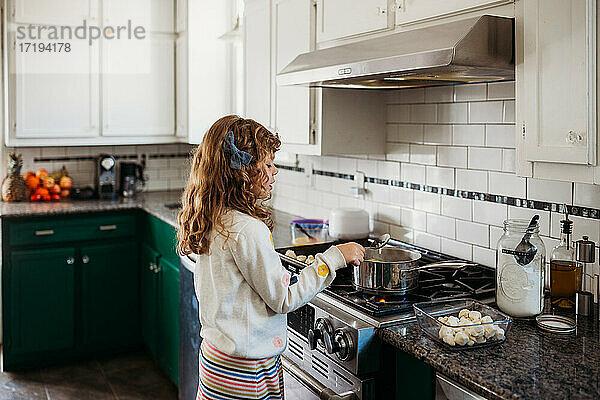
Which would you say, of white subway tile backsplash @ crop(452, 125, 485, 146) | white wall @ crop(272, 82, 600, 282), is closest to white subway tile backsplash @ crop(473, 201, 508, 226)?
white wall @ crop(272, 82, 600, 282)

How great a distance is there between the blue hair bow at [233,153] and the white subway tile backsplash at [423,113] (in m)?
1.13

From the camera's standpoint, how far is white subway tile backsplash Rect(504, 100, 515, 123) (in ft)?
7.23

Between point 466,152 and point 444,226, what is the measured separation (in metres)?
0.32

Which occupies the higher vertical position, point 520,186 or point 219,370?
point 520,186

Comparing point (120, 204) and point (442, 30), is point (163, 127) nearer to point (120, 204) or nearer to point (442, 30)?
point (120, 204)

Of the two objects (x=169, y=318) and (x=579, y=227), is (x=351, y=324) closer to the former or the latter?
(x=579, y=227)

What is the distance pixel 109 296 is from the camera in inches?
158

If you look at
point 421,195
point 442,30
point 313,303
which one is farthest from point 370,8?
point 313,303

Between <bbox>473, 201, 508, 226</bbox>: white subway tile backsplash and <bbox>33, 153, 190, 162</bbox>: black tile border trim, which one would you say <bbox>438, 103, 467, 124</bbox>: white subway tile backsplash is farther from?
<bbox>33, 153, 190, 162</bbox>: black tile border trim

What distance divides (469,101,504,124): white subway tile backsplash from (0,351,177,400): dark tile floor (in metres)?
2.23

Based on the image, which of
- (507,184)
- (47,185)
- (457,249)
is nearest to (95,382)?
(47,185)

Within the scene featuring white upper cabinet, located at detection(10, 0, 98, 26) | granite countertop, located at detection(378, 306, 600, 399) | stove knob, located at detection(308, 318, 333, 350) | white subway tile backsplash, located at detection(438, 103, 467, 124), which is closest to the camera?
granite countertop, located at detection(378, 306, 600, 399)

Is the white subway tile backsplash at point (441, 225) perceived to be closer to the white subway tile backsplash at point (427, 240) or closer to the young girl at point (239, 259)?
the white subway tile backsplash at point (427, 240)

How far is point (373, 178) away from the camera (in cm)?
300
